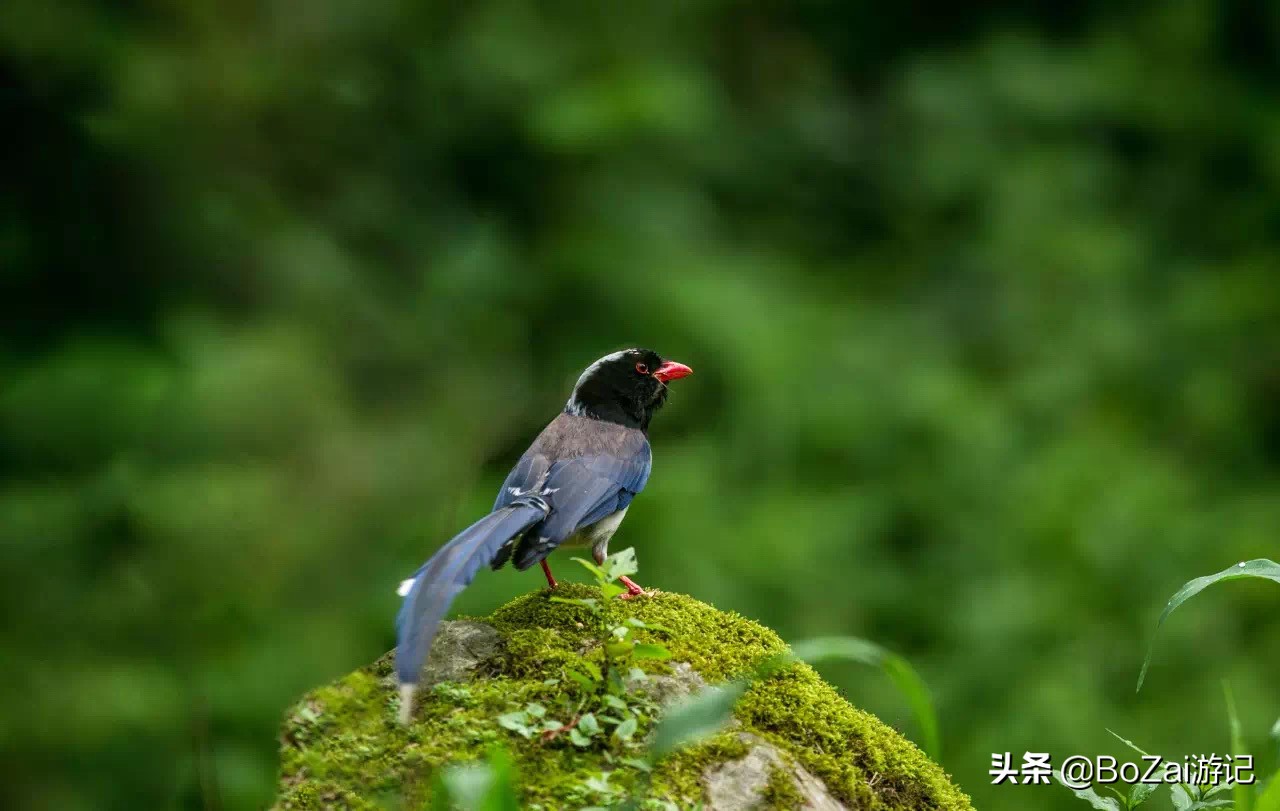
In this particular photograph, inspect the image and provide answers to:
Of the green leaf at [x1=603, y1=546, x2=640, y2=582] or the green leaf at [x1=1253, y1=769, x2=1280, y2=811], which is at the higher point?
the green leaf at [x1=603, y1=546, x2=640, y2=582]

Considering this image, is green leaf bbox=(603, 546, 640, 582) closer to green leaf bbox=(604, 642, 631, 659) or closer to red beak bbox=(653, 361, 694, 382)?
green leaf bbox=(604, 642, 631, 659)

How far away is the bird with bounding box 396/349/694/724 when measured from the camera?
9.59 ft

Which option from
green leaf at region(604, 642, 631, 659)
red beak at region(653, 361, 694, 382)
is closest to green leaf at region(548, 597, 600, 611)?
green leaf at region(604, 642, 631, 659)

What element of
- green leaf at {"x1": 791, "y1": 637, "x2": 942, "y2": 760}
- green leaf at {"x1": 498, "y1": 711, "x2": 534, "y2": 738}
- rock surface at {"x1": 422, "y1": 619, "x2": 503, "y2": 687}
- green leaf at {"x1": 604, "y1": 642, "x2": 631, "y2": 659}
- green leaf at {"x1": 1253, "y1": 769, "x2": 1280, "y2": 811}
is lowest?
green leaf at {"x1": 1253, "y1": 769, "x2": 1280, "y2": 811}

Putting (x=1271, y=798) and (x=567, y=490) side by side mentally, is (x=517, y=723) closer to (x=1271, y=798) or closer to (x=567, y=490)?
(x=567, y=490)

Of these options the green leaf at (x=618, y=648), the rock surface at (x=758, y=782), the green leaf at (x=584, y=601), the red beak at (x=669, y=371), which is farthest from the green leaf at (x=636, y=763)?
the red beak at (x=669, y=371)

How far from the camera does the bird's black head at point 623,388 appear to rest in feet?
15.4

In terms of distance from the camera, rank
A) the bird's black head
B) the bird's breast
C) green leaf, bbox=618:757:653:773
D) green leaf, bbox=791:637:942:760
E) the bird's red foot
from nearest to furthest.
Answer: green leaf, bbox=791:637:942:760 → green leaf, bbox=618:757:653:773 → the bird's red foot → the bird's breast → the bird's black head

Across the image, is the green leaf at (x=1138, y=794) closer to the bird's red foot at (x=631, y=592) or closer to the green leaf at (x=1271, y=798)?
the green leaf at (x=1271, y=798)

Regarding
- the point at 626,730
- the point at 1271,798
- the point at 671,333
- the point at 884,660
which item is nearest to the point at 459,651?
the point at 626,730

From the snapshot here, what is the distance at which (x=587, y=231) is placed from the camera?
6965 mm

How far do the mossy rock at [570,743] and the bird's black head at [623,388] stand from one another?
138 centimetres

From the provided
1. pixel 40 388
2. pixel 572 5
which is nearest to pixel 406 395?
pixel 40 388

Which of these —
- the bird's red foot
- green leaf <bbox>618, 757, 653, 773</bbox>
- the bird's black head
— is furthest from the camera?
the bird's black head
